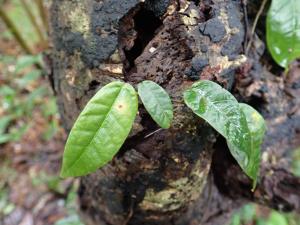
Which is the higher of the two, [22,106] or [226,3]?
[226,3]

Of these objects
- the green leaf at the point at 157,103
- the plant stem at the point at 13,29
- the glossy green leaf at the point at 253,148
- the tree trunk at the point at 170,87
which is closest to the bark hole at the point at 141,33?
the tree trunk at the point at 170,87

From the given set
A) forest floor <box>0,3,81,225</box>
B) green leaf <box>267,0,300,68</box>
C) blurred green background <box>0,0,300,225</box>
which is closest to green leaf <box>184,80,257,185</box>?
green leaf <box>267,0,300,68</box>

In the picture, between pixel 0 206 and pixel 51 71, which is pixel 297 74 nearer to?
pixel 51 71

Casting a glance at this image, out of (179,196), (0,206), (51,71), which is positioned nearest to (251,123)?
(179,196)

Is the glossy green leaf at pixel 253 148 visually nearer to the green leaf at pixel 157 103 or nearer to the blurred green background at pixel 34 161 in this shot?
the green leaf at pixel 157 103

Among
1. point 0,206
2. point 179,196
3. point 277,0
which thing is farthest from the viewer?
point 0,206

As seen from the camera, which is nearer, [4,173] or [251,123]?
[251,123]

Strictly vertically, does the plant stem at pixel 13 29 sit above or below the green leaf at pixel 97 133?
below

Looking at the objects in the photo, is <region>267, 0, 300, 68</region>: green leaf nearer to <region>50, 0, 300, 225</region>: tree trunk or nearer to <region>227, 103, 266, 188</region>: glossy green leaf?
<region>50, 0, 300, 225</region>: tree trunk
